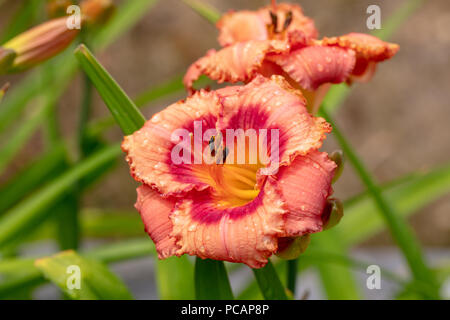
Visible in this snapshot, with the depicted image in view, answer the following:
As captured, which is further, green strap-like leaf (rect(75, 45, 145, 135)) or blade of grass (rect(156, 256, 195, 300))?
blade of grass (rect(156, 256, 195, 300))

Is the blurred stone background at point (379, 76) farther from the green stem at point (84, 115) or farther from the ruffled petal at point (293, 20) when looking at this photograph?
the ruffled petal at point (293, 20)

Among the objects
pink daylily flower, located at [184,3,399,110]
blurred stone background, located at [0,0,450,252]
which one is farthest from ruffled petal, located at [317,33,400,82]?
blurred stone background, located at [0,0,450,252]

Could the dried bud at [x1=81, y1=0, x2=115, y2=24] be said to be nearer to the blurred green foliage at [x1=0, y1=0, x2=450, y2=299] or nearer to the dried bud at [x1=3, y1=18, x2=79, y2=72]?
the blurred green foliage at [x1=0, y1=0, x2=450, y2=299]

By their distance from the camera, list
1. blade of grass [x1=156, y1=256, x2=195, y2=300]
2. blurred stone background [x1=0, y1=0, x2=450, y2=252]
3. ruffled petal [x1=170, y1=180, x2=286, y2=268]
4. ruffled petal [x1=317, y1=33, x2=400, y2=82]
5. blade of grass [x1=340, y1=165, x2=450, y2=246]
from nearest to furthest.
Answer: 1. ruffled petal [x1=170, y1=180, x2=286, y2=268]
2. ruffled petal [x1=317, y1=33, x2=400, y2=82]
3. blade of grass [x1=156, y1=256, x2=195, y2=300]
4. blade of grass [x1=340, y1=165, x2=450, y2=246]
5. blurred stone background [x1=0, y1=0, x2=450, y2=252]

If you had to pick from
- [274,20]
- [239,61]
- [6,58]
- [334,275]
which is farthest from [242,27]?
[334,275]

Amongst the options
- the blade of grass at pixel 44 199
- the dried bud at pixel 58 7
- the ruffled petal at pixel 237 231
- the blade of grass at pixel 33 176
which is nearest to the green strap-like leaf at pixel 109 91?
the ruffled petal at pixel 237 231
